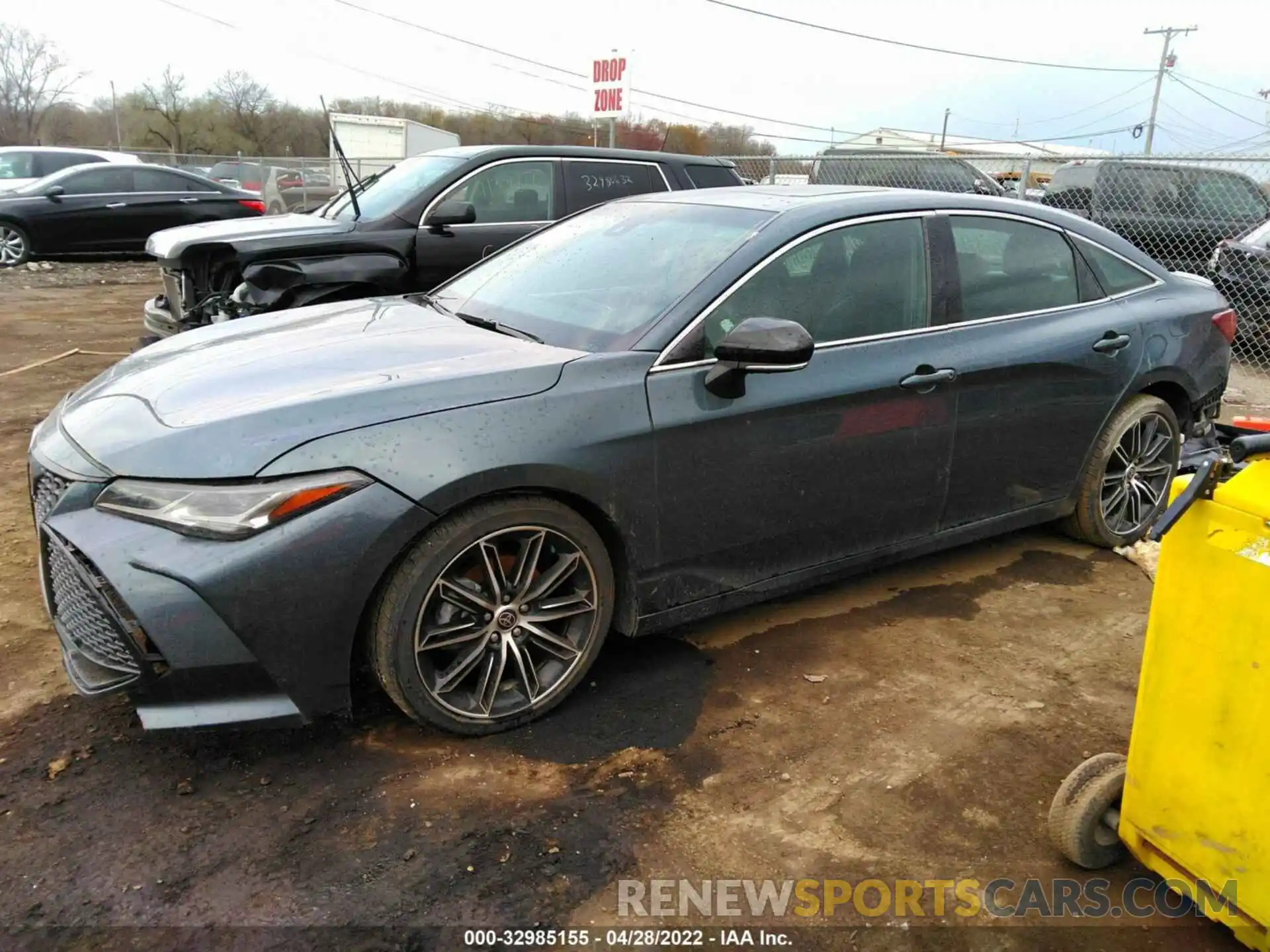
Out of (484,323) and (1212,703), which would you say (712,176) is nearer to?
(484,323)

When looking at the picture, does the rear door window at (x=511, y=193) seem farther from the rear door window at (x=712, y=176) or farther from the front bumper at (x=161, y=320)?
the front bumper at (x=161, y=320)

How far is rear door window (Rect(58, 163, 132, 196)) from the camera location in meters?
13.4

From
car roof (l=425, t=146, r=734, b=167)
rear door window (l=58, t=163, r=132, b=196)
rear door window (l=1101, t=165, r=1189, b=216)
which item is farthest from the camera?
rear door window (l=58, t=163, r=132, b=196)

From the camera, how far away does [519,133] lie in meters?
51.1

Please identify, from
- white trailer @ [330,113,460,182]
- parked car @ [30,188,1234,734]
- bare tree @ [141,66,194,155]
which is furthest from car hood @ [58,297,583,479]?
bare tree @ [141,66,194,155]

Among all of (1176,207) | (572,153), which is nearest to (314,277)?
(572,153)

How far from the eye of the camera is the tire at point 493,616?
8.71 feet

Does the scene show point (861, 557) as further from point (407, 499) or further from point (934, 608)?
point (407, 499)

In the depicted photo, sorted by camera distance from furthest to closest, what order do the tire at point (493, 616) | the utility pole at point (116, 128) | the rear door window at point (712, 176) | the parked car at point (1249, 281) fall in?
the utility pole at point (116, 128), the parked car at point (1249, 281), the rear door window at point (712, 176), the tire at point (493, 616)

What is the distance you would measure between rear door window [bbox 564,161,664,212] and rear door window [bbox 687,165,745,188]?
0.33 m

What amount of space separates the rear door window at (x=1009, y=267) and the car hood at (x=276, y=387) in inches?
70.4

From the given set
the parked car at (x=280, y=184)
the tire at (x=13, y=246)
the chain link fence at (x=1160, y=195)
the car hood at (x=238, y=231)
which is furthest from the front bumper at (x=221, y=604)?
the parked car at (x=280, y=184)

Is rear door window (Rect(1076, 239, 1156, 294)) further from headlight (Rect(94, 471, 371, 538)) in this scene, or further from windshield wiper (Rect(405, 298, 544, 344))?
headlight (Rect(94, 471, 371, 538))

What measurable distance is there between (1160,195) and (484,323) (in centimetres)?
1065
